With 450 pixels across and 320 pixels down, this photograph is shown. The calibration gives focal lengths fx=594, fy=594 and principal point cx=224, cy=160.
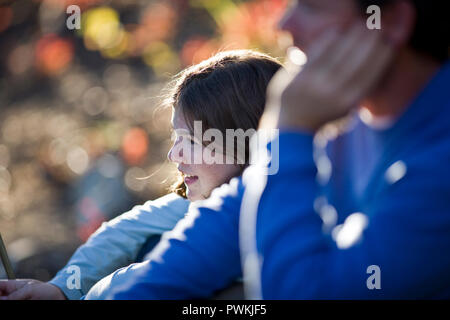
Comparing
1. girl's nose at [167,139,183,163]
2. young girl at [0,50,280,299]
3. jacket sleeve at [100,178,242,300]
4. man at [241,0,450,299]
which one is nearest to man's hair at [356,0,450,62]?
man at [241,0,450,299]

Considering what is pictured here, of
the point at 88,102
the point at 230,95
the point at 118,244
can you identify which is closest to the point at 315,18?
the point at 230,95

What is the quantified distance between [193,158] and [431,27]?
0.91 metres

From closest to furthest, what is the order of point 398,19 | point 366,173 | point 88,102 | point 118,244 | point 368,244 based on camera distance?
point 368,244, point 398,19, point 366,173, point 118,244, point 88,102

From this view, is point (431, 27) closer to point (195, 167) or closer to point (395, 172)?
point (395, 172)

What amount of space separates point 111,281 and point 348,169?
655 millimetres

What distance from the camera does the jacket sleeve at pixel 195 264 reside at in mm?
1131

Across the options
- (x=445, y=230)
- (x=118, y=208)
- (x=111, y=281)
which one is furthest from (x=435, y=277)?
(x=118, y=208)

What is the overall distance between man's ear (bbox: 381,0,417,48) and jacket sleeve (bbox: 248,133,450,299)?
220 millimetres

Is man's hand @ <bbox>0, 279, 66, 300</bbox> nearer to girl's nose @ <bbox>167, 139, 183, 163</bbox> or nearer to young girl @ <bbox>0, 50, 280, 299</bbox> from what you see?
young girl @ <bbox>0, 50, 280, 299</bbox>

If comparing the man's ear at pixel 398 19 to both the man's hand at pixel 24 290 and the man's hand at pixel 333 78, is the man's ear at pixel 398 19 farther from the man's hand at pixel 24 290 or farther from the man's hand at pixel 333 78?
the man's hand at pixel 24 290

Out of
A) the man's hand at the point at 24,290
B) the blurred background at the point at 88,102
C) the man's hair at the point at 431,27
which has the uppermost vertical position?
the blurred background at the point at 88,102

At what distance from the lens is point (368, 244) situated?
3.03 ft

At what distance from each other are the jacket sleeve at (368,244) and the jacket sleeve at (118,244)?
2.72 ft

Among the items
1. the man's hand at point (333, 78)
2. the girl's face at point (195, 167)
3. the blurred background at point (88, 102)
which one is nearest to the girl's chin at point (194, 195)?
the girl's face at point (195, 167)
